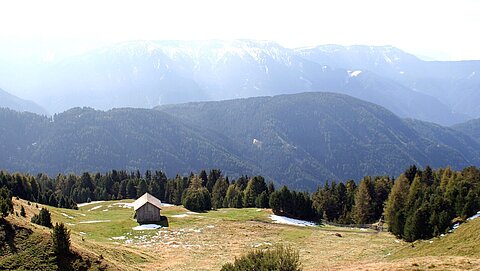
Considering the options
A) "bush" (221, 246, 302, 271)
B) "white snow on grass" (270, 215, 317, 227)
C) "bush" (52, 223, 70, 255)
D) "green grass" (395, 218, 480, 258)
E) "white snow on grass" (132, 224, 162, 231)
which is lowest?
"white snow on grass" (270, 215, 317, 227)

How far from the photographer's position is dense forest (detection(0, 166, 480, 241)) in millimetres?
62125

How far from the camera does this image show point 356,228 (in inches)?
3597

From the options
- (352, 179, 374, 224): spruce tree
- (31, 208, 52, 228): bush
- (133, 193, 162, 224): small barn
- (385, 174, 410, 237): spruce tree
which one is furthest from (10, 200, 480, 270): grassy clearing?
(352, 179, 374, 224): spruce tree

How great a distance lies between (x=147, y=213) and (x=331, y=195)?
52.0 metres

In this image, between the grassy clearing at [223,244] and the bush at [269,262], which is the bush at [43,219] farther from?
the bush at [269,262]

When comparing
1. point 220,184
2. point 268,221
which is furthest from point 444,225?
point 220,184

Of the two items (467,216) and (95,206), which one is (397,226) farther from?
(95,206)

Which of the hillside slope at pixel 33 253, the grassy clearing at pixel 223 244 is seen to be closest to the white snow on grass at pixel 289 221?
the grassy clearing at pixel 223 244

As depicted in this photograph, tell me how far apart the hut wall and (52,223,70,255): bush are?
163 ft

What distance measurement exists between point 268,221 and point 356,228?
19097mm

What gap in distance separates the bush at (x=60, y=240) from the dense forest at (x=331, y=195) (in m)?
6.75

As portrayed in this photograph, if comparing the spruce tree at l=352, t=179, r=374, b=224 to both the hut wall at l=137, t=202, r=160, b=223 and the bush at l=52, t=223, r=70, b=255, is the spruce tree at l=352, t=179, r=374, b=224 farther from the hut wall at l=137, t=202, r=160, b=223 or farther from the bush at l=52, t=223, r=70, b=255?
the bush at l=52, t=223, r=70, b=255

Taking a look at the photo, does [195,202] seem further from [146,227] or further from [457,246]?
[457,246]

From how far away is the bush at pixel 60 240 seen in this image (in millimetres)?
35031
